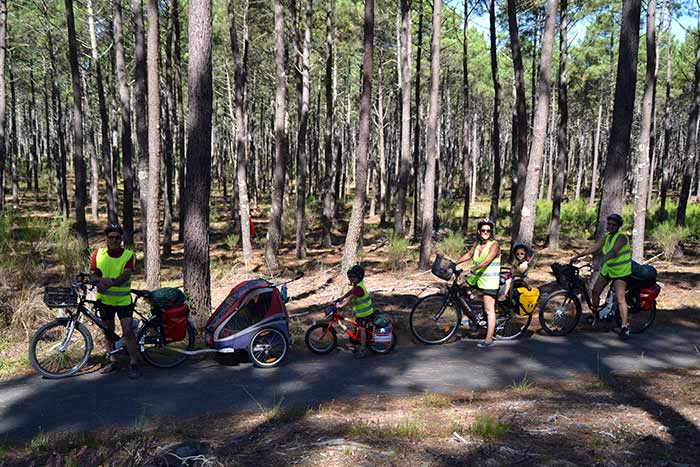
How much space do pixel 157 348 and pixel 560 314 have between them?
21.1 feet

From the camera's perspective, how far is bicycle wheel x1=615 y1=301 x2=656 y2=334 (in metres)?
8.10

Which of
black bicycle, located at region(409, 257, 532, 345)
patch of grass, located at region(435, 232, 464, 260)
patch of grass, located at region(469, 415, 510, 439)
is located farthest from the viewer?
patch of grass, located at region(435, 232, 464, 260)

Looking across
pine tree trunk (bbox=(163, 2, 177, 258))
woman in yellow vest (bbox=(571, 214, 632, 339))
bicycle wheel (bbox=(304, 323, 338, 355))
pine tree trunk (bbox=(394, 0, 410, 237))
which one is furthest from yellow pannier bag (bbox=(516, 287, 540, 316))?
pine tree trunk (bbox=(163, 2, 177, 258))

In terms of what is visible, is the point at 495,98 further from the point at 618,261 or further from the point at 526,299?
the point at 526,299

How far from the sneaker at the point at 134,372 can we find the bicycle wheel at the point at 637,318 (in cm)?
740

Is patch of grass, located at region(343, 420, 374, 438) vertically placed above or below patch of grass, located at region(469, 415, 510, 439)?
below

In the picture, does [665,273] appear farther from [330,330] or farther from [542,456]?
[542,456]

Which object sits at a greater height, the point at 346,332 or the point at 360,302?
the point at 360,302

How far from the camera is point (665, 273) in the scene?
13.9 meters

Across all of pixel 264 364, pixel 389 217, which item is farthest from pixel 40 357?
pixel 389 217

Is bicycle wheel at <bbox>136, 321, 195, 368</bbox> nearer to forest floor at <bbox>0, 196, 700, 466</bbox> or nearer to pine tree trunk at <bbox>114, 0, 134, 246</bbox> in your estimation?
forest floor at <bbox>0, 196, 700, 466</bbox>

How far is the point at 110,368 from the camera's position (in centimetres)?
638

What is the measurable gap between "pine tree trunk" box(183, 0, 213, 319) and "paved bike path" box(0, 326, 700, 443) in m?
1.65

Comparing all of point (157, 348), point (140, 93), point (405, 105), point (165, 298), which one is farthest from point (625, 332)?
point (140, 93)
